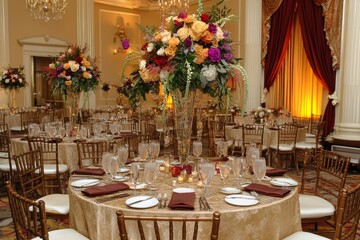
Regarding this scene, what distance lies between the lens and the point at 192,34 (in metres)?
2.79

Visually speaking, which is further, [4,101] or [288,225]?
[4,101]

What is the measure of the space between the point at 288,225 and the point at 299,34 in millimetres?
7651

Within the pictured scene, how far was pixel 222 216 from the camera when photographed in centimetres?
223

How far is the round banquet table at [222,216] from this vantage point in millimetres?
2240

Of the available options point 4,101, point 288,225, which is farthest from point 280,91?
point 288,225

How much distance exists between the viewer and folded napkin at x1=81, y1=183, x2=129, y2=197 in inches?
98.1

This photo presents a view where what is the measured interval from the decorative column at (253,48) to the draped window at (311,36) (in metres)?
0.15

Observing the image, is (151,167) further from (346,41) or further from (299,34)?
(299,34)

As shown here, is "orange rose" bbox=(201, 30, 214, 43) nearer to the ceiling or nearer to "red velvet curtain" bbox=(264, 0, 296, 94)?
"red velvet curtain" bbox=(264, 0, 296, 94)

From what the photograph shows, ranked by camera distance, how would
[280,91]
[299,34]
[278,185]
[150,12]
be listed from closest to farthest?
[278,185]
[299,34]
[280,91]
[150,12]

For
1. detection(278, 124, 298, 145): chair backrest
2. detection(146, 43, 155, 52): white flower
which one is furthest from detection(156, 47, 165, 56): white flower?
detection(278, 124, 298, 145): chair backrest

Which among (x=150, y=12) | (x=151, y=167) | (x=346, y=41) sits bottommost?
(x=151, y=167)

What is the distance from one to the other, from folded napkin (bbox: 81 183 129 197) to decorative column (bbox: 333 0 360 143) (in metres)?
5.83

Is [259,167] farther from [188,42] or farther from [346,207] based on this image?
[188,42]
